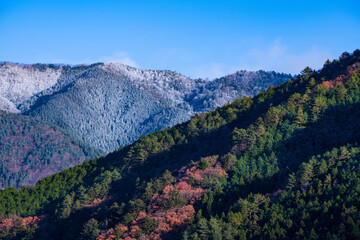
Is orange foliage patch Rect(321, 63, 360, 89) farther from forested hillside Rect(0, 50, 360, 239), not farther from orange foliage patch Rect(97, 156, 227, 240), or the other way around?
orange foliage patch Rect(97, 156, 227, 240)

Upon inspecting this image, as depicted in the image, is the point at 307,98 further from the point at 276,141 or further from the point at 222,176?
the point at 222,176

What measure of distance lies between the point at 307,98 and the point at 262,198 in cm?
5011

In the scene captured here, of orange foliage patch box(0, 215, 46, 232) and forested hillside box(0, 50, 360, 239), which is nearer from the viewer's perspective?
forested hillside box(0, 50, 360, 239)

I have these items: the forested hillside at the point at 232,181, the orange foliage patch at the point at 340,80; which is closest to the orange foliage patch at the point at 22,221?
the forested hillside at the point at 232,181

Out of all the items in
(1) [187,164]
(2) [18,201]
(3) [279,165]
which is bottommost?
(3) [279,165]

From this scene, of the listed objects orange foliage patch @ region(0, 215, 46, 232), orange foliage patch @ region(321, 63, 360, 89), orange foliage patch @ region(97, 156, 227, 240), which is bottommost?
orange foliage patch @ region(97, 156, 227, 240)

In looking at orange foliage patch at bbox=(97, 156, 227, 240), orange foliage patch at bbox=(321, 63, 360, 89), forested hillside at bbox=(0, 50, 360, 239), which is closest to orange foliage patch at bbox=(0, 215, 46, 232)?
forested hillside at bbox=(0, 50, 360, 239)

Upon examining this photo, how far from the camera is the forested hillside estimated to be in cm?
8825

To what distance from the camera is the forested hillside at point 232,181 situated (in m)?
88.2

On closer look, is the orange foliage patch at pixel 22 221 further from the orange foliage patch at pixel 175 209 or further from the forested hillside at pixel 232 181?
the orange foliage patch at pixel 175 209

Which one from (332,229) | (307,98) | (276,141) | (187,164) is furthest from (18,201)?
(332,229)

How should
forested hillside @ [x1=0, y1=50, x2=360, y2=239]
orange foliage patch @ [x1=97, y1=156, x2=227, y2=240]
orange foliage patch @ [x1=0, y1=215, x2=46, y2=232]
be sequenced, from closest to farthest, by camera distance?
forested hillside @ [x1=0, y1=50, x2=360, y2=239], orange foliage patch @ [x1=97, y1=156, x2=227, y2=240], orange foliage patch @ [x1=0, y1=215, x2=46, y2=232]

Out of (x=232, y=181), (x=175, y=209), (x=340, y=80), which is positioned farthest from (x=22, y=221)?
(x=340, y=80)

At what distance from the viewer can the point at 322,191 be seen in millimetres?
91875
